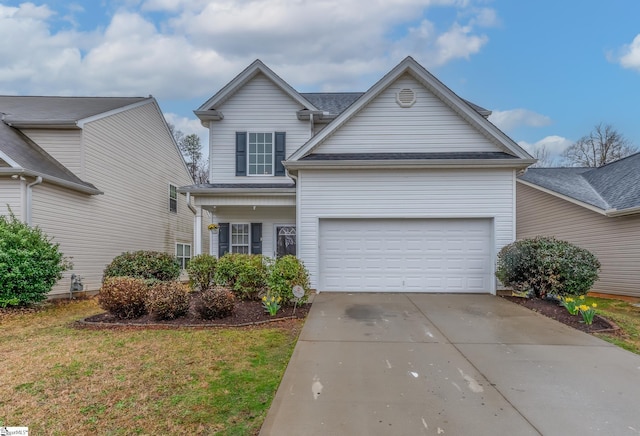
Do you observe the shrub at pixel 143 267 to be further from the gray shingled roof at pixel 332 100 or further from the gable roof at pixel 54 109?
the gray shingled roof at pixel 332 100

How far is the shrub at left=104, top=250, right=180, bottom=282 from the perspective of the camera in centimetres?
1026

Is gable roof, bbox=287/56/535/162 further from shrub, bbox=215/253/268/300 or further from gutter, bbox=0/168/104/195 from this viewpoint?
gutter, bbox=0/168/104/195

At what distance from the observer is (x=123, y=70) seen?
2134 cm

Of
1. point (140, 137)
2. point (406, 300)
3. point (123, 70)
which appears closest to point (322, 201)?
point (406, 300)

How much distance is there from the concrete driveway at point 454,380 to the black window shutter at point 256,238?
19.6 ft

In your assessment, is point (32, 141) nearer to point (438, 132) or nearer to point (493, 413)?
point (438, 132)

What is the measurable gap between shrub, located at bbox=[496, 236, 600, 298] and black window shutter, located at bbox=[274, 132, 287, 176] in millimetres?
7624

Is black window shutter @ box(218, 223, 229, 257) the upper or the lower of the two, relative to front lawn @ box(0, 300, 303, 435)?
upper

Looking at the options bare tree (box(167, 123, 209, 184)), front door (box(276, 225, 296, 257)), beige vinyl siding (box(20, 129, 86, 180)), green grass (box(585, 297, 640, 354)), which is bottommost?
green grass (box(585, 297, 640, 354))

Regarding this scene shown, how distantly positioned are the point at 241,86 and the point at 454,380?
1157 cm

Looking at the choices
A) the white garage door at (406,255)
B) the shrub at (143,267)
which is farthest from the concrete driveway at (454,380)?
the shrub at (143,267)

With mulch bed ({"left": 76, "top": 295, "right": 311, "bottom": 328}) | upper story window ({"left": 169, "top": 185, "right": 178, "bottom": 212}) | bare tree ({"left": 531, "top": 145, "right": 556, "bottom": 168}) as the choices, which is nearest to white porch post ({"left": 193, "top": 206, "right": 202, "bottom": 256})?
mulch bed ({"left": 76, "top": 295, "right": 311, "bottom": 328})

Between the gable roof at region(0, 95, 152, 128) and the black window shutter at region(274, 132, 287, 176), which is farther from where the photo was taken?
the black window shutter at region(274, 132, 287, 176)

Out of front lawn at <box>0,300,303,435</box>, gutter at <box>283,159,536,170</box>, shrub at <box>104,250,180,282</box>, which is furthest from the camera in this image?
shrub at <box>104,250,180,282</box>
